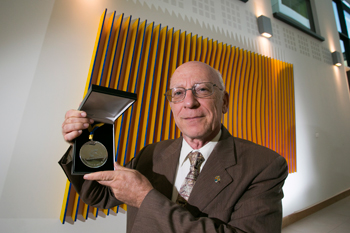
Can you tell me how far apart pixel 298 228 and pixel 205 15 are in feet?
12.7

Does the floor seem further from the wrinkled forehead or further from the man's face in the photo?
the wrinkled forehead

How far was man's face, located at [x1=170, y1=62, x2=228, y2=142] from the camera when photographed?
1.16 meters

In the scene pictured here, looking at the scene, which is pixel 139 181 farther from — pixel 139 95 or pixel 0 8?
pixel 0 8

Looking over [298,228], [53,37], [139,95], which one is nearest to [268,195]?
[139,95]

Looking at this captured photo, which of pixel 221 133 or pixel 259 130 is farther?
pixel 259 130

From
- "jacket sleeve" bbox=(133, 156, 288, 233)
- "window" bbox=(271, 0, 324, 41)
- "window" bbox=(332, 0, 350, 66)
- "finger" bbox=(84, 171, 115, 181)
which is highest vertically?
"window" bbox=(332, 0, 350, 66)

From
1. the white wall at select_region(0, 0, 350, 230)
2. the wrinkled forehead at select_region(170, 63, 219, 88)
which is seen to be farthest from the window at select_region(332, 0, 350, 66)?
the wrinkled forehead at select_region(170, 63, 219, 88)

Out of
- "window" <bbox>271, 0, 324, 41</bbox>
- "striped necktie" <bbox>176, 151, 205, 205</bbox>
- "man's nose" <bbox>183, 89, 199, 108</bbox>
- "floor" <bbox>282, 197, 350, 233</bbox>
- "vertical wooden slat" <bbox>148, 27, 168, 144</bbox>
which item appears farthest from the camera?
"window" <bbox>271, 0, 324, 41</bbox>

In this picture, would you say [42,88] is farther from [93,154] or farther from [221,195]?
[221,195]

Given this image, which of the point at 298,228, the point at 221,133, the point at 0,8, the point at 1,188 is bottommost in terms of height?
the point at 298,228

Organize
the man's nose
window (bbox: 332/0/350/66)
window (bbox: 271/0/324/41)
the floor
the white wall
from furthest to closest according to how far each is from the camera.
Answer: window (bbox: 332/0/350/66)
window (bbox: 271/0/324/41)
the floor
the white wall
the man's nose

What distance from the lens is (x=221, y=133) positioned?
50.6 inches

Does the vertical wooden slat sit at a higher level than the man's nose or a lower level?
higher

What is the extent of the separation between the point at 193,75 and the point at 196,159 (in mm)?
511
